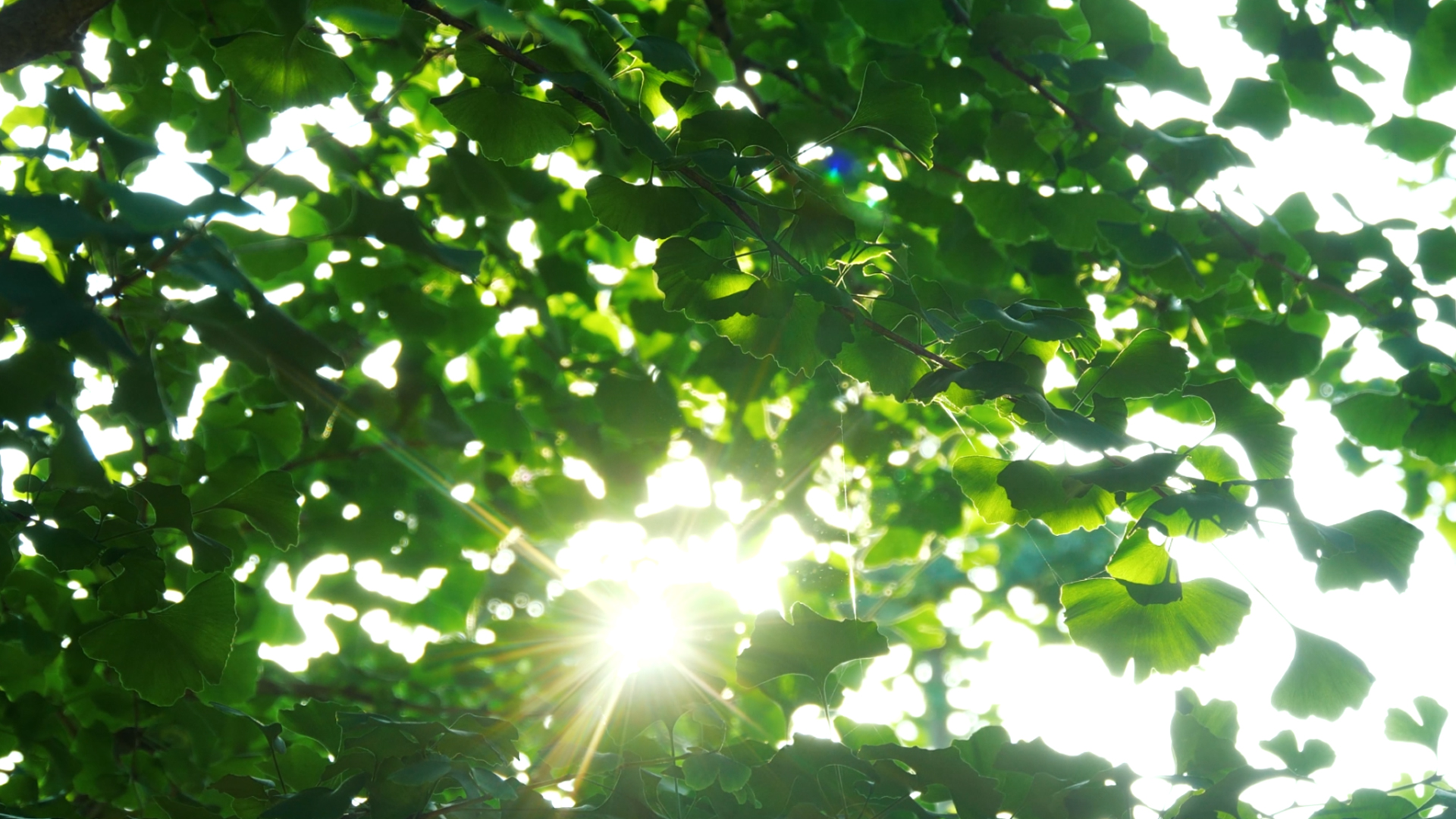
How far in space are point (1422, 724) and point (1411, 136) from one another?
1082 mm

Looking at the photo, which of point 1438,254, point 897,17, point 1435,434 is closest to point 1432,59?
point 1438,254

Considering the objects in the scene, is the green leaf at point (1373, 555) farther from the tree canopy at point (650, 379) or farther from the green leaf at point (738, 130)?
the green leaf at point (738, 130)

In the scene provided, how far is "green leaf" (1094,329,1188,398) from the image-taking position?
3.26 ft

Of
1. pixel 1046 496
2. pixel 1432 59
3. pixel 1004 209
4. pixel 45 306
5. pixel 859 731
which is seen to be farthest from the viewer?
pixel 1004 209

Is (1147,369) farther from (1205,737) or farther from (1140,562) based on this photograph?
(1205,737)

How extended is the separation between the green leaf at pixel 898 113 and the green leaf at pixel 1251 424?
423 mm

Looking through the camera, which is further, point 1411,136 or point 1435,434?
point 1411,136

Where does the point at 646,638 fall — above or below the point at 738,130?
below

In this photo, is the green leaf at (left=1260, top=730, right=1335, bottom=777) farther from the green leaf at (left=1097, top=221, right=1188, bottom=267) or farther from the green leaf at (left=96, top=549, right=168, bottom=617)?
the green leaf at (left=96, top=549, right=168, bottom=617)

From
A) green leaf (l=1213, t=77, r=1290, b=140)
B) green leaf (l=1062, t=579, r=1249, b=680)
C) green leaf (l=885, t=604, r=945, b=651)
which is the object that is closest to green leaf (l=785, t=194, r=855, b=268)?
green leaf (l=1062, t=579, r=1249, b=680)

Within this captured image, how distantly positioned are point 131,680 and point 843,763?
888 mm

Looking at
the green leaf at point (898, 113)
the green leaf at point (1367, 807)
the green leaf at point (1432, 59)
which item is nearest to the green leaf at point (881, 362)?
the green leaf at point (898, 113)

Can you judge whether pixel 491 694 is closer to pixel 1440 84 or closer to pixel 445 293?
pixel 445 293

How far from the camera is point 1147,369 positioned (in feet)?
3.28
